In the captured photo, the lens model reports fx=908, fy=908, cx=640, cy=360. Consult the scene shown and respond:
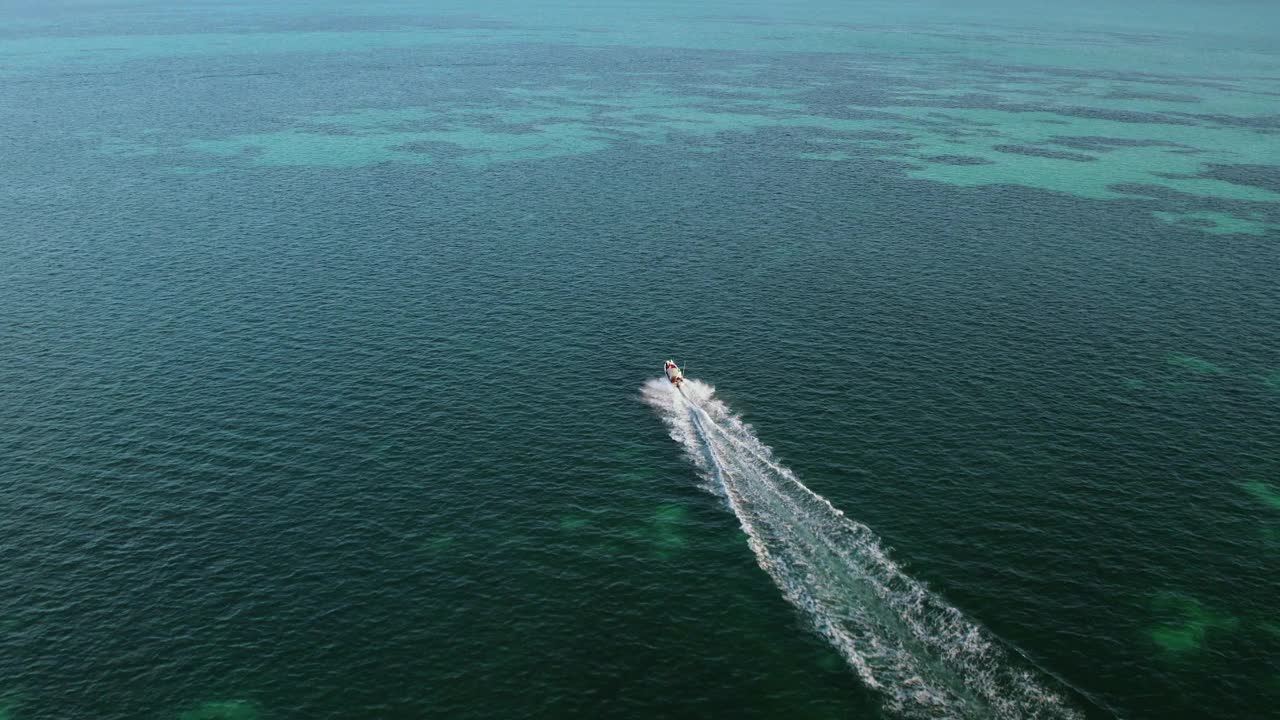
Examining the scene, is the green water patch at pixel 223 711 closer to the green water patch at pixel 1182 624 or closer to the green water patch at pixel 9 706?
the green water patch at pixel 9 706

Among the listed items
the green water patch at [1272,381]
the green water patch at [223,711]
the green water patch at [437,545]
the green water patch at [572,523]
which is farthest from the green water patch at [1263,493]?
the green water patch at [223,711]

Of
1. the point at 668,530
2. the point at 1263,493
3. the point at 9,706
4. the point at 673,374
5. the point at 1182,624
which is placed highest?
the point at 673,374

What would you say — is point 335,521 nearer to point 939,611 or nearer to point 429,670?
point 429,670

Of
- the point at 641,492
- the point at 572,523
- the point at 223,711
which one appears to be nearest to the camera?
the point at 223,711

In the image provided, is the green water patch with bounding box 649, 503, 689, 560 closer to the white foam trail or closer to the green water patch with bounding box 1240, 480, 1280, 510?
the white foam trail

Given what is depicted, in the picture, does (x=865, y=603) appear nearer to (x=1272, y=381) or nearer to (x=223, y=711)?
(x=223, y=711)

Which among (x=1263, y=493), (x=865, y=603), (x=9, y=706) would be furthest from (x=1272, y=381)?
(x=9, y=706)
